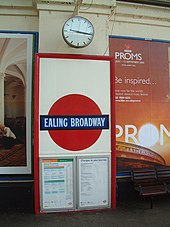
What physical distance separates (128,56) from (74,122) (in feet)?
6.51

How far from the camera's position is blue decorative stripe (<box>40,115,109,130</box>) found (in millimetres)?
4168

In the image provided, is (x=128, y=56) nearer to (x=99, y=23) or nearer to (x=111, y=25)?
(x=111, y=25)

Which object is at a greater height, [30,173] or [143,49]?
[143,49]

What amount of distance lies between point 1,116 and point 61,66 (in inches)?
62.5

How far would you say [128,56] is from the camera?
203 inches

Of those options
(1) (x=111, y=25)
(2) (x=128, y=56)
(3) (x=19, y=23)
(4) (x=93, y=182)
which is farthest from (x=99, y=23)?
(4) (x=93, y=182)

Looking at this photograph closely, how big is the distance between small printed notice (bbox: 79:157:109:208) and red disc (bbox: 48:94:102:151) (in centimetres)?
31

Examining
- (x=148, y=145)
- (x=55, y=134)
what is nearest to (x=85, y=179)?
(x=55, y=134)

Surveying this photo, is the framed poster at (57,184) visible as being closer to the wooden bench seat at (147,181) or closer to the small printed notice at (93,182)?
the small printed notice at (93,182)

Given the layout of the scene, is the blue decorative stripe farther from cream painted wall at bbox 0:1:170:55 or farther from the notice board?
cream painted wall at bbox 0:1:170:55

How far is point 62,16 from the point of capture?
4.62m

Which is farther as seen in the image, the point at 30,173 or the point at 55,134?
the point at 30,173

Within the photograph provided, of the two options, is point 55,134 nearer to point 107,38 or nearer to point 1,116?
point 1,116

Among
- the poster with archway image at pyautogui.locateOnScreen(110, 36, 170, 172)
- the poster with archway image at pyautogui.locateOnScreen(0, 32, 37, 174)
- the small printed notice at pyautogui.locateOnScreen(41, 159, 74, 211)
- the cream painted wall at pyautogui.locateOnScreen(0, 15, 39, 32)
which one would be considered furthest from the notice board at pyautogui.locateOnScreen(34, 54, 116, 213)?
the cream painted wall at pyautogui.locateOnScreen(0, 15, 39, 32)
